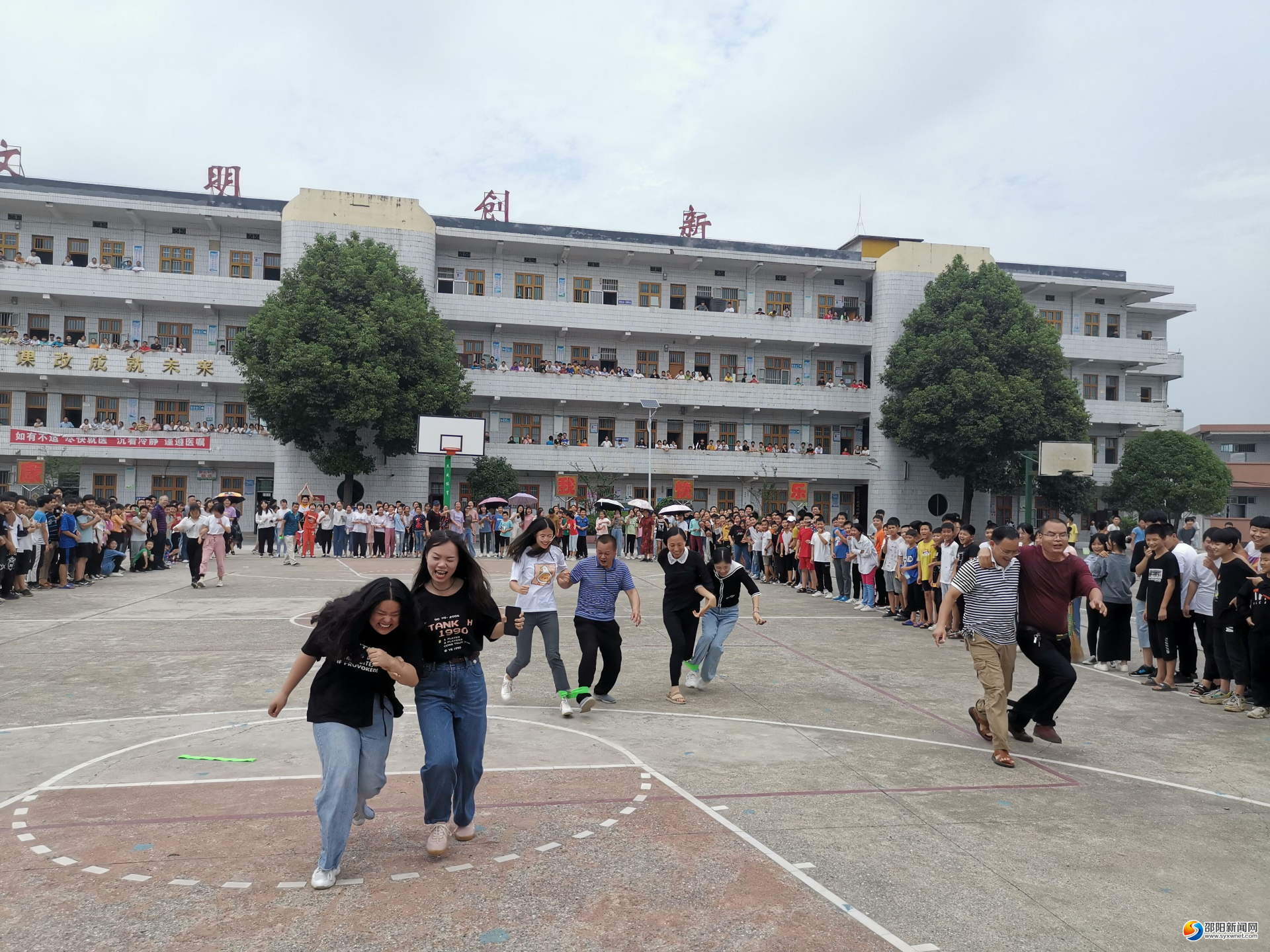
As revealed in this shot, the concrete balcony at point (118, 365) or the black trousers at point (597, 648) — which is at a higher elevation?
the concrete balcony at point (118, 365)

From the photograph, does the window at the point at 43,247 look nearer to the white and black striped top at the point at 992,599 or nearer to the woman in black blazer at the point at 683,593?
the woman in black blazer at the point at 683,593

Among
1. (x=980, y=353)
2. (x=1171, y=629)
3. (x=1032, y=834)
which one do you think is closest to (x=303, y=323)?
(x=980, y=353)

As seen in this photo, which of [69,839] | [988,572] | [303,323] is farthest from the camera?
[303,323]

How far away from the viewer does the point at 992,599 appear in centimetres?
725

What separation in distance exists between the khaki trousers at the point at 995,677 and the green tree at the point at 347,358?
28.7 metres

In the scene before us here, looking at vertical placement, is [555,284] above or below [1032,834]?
above

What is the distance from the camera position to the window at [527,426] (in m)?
41.8

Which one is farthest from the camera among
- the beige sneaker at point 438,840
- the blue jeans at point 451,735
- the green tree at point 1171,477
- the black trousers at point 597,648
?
the green tree at point 1171,477

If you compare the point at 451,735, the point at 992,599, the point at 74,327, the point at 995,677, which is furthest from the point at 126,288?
the point at 995,677

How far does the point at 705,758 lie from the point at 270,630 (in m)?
8.23

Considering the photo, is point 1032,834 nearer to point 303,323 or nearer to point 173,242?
point 303,323

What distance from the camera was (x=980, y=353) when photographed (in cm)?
3853

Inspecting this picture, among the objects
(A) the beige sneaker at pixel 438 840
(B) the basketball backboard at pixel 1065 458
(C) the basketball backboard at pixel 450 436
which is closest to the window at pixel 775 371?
(C) the basketball backboard at pixel 450 436

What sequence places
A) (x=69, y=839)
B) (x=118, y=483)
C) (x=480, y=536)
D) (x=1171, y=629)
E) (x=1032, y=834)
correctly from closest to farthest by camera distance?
(x=69, y=839)
(x=1032, y=834)
(x=1171, y=629)
(x=480, y=536)
(x=118, y=483)
